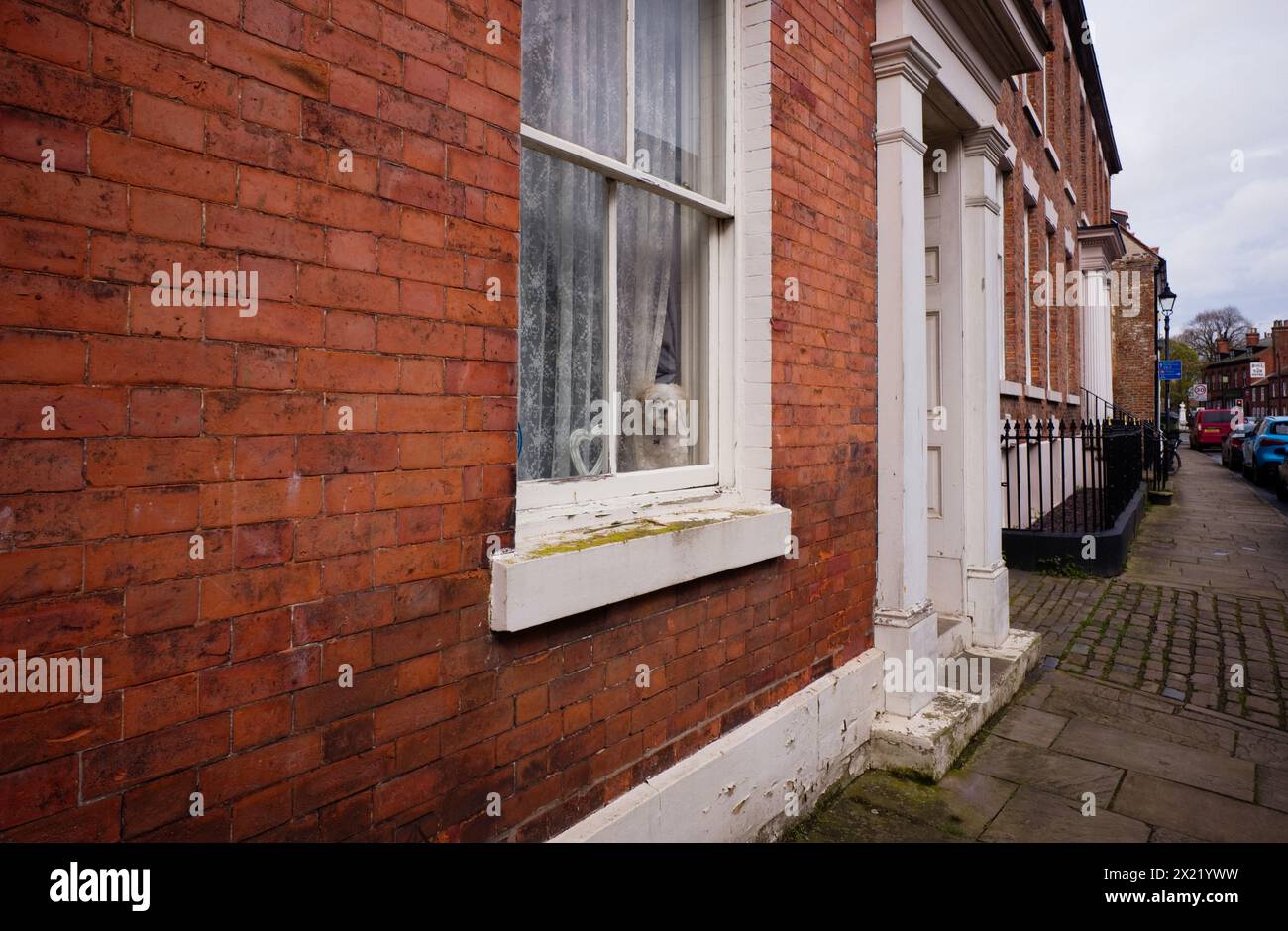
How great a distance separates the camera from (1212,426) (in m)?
38.6

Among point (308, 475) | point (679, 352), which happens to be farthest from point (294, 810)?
point (679, 352)

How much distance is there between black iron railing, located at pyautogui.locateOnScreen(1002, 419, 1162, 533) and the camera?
8.55 m

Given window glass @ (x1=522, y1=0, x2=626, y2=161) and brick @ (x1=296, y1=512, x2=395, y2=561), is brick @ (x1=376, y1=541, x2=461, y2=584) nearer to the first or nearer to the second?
brick @ (x1=296, y1=512, x2=395, y2=561)

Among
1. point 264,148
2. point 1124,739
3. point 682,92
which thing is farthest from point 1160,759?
point 264,148

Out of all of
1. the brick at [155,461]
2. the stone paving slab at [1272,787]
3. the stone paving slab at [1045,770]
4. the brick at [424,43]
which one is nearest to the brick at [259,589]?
the brick at [155,461]

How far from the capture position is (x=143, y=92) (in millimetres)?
1516

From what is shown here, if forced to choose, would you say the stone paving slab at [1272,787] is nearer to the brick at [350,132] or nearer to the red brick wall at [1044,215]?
the brick at [350,132]

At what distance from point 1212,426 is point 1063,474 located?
37.4 metres

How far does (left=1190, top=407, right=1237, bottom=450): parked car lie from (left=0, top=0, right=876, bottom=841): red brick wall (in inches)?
→ 1763

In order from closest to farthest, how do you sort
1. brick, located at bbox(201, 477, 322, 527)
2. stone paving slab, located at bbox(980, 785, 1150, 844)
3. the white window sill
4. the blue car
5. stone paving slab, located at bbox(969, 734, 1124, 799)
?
brick, located at bbox(201, 477, 322, 527)
the white window sill
stone paving slab, located at bbox(980, 785, 1150, 844)
stone paving slab, located at bbox(969, 734, 1124, 799)
the blue car

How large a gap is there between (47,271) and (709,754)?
2.39 m

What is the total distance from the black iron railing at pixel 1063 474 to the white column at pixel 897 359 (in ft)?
13.3

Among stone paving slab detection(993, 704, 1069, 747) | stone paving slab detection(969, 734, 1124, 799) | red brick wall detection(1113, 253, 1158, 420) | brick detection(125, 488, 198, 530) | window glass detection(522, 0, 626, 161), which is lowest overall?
stone paving slab detection(969, 734, 1124, 799)

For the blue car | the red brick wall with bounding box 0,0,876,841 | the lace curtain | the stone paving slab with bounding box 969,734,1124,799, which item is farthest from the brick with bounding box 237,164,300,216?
the blue car
